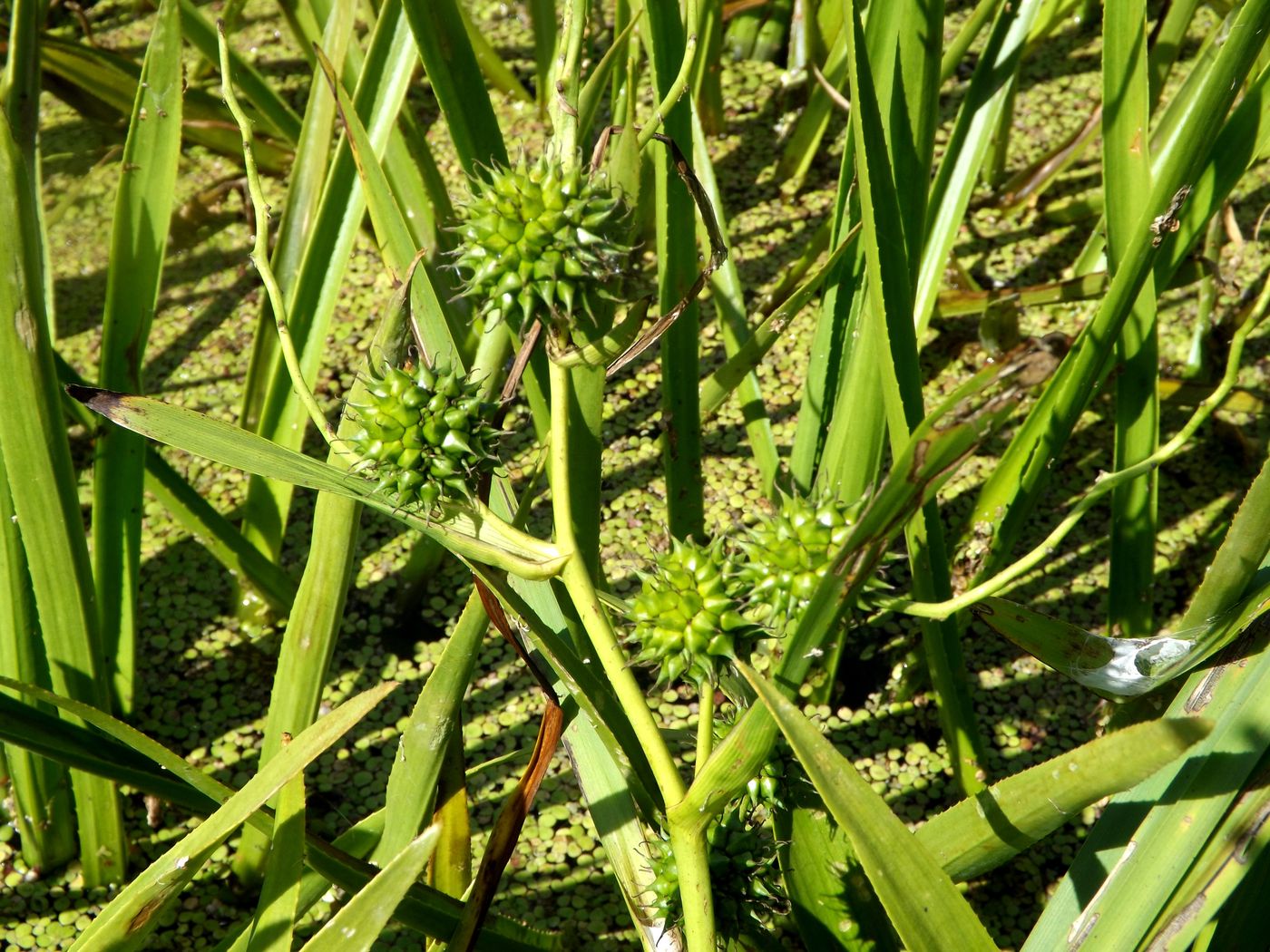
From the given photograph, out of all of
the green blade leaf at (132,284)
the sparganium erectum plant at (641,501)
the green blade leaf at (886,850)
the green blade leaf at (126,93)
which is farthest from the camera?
the green blade leaf at (126,93)

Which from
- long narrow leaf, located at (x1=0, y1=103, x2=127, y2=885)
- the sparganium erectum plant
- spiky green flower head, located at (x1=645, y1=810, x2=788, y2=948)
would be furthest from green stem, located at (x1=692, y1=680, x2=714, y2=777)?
long narrow leaf, located at (x1=0, y1=103, x2=127, y2=885)

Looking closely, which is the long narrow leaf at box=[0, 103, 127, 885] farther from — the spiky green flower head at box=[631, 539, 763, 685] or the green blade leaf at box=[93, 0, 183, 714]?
the spiky green flower head at box=[631, 539, 763, 685]

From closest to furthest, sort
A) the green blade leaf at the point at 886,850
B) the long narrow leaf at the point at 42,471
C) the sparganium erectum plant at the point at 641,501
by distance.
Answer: the green blade leaf at the point at 886,850
the sparganium erectum plant at the point at 641,501
the long narrow leaf at the point at 42,471

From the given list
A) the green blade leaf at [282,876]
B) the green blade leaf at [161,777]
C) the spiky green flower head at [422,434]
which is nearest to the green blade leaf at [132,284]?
the green blade leaf at [161,777]

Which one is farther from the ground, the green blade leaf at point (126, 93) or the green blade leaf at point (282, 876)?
the green blade leaf at point (126, 93)

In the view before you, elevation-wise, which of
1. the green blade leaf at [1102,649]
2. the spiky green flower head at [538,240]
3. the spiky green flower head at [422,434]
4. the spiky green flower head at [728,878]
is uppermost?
the spiky green flower head at [538,240]

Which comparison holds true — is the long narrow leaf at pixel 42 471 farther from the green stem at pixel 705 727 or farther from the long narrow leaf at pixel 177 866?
the green stem at pixel 705 727

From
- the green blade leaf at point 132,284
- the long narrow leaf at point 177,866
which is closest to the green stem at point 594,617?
the long narrow leaf at point 177,866

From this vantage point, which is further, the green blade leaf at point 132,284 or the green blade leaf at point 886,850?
the green blade leaf at point 132,284
